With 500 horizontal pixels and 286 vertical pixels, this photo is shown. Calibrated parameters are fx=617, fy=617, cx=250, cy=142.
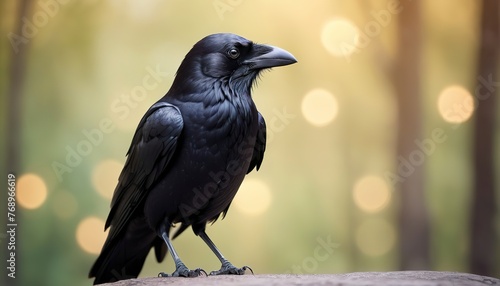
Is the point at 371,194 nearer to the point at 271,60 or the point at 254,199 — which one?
the point at 254,199

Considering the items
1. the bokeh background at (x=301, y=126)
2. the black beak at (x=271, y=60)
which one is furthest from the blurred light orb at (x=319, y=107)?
the black beak at (x=271, y=60)

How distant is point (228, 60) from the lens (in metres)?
3.53

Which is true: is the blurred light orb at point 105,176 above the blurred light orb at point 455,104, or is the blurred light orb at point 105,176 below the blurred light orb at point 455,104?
below

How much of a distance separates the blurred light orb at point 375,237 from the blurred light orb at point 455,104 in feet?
3.55

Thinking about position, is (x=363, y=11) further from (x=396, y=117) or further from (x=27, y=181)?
(x=27, y=181)

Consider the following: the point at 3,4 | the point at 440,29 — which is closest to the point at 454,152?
the point at 440,29

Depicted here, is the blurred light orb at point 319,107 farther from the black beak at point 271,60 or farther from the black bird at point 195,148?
the black beak at point 271,60

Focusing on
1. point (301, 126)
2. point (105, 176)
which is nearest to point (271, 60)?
point (301, 126)

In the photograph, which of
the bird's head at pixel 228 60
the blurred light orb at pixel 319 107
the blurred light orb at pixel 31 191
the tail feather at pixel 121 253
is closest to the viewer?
the bird's head at pixel 228 60

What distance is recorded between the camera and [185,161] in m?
3.34

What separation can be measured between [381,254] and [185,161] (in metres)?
2.53

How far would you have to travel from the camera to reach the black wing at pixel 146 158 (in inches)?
132

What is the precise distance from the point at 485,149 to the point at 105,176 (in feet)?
10.6

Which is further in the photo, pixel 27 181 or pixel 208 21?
pixel 208 21
